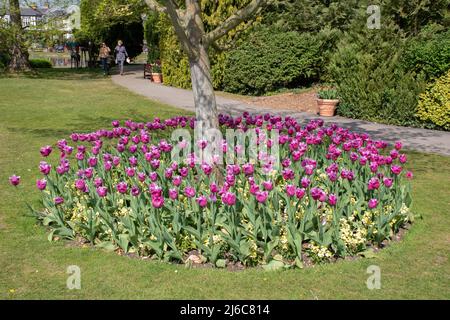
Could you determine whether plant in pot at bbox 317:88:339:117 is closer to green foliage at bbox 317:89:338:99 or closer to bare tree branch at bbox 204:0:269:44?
green foliage at bbox 317:89:338:99

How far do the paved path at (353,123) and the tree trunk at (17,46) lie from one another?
8.02 metres

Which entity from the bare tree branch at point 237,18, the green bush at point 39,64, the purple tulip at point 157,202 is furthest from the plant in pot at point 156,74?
the purple tulip at point 157,202

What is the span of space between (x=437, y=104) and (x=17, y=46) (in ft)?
75.4

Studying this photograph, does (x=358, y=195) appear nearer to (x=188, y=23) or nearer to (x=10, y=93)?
(x=188, y=23)

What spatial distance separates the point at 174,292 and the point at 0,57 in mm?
29554

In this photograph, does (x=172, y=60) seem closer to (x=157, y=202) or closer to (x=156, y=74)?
(x=156, y=74)

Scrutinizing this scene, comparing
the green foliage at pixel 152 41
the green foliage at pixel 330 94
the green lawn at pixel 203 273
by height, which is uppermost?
the green foliage at pixel 152 41

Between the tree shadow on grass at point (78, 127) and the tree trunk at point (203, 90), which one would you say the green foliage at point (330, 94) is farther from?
the tree trunk at point (203, 90)

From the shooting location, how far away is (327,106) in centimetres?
1400

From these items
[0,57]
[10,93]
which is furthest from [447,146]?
[0,57]

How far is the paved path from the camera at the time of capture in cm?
1051

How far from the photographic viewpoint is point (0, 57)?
29984mm

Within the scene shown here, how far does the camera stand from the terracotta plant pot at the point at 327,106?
13.9 meters

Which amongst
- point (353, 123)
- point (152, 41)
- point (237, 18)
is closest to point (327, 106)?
point (353, 123)
